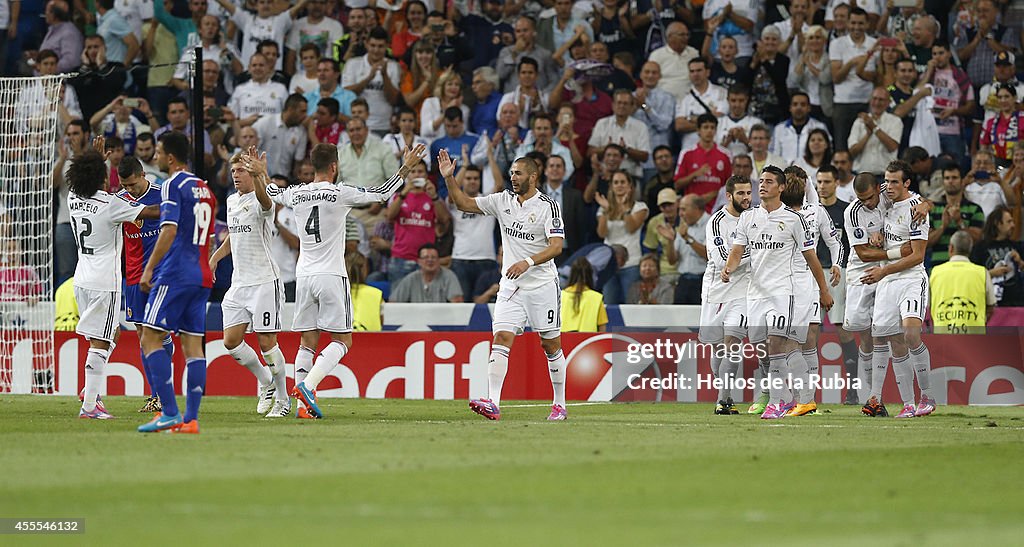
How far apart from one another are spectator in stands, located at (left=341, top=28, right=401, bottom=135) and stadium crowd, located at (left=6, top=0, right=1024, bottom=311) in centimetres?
4

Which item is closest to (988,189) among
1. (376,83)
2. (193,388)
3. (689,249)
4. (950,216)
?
(950,216)

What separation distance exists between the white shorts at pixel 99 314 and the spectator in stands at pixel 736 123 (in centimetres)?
980

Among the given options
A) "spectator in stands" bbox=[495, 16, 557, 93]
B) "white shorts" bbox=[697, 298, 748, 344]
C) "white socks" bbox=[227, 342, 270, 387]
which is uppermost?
"spectator in stands" bbox=[495, 16, 557, 93]

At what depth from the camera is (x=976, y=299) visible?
1820 cm

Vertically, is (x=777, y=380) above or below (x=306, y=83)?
below

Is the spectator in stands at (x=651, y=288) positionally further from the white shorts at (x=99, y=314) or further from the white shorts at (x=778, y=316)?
the white shorts at (x=99, y=314)

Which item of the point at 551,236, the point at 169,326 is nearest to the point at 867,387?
the point at 551,236

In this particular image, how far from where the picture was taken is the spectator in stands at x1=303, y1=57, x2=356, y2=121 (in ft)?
74.9

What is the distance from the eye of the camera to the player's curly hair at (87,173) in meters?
14.0

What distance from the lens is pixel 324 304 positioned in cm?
1401

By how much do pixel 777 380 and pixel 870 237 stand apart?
1.80 meters

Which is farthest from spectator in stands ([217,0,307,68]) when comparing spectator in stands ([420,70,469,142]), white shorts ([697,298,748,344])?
white shorts ([697,298,748,344])

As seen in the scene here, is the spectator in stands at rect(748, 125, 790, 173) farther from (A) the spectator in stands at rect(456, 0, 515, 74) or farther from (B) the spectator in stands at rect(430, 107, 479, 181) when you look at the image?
(A) the spectator in stands at rect(456, 0, 515, 74)

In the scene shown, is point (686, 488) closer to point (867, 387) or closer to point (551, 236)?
point (551, 236)
